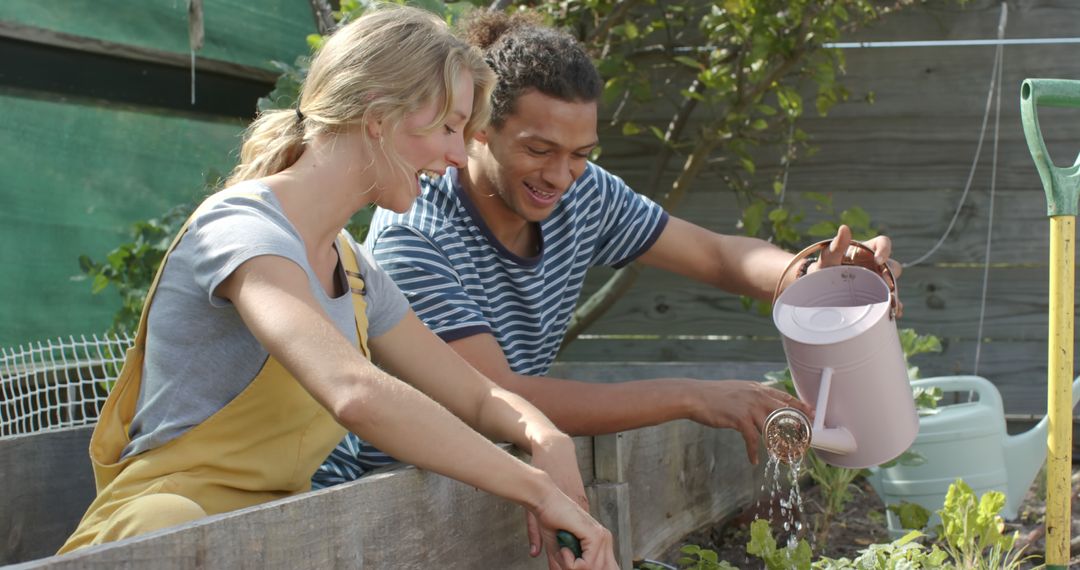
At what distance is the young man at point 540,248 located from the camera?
2.07m

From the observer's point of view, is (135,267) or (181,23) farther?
(181,23)

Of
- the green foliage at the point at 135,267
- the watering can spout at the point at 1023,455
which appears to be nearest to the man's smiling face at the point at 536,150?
the green foliage at the point at 135,267

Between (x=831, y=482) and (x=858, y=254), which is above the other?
(x=858, y=254)

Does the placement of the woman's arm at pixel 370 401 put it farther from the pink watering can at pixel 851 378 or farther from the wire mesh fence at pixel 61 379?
the wire mesh fence at pixel 61 379

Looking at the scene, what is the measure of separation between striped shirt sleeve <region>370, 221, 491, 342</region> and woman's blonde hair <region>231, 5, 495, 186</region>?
0.44 m

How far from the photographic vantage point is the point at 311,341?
1363 millimetres

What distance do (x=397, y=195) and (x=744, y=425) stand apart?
0.75 metres

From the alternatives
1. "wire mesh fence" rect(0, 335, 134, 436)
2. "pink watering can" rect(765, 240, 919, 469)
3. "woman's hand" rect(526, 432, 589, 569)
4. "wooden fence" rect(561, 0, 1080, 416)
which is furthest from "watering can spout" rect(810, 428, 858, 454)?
"wooden fence" rect(561, 0, 1080, 416)

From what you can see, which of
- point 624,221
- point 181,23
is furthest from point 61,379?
point 624,221

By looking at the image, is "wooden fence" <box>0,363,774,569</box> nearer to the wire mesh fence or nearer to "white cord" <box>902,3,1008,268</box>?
the wire mesh fence

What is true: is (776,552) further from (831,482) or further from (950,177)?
(950,177)

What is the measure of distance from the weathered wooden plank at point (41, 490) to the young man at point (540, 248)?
39cm

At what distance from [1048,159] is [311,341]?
1.28 m

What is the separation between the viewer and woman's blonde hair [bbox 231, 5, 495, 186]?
167 cm
